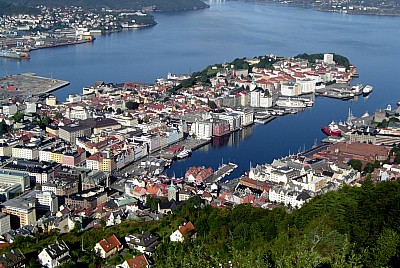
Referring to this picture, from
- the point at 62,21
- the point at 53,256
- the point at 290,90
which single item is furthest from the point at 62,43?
the point at 53,256

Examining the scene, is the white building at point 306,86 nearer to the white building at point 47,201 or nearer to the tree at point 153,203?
the tree at point 153,203

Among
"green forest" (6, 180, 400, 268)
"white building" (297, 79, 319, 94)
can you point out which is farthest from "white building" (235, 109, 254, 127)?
"green forest" (6, 180, 400, 268)

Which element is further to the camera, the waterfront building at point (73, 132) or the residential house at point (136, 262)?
the waterfront building at point (73, 132)

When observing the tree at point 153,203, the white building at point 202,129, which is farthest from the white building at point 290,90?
the tree at point 153,203

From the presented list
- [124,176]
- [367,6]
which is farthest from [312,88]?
[367,6]

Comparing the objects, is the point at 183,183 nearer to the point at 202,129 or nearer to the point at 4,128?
the point at 202,129

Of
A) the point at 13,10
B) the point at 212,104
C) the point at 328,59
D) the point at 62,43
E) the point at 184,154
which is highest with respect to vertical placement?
the point at 13,10

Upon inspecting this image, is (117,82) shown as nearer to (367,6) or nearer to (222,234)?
(222,234)
